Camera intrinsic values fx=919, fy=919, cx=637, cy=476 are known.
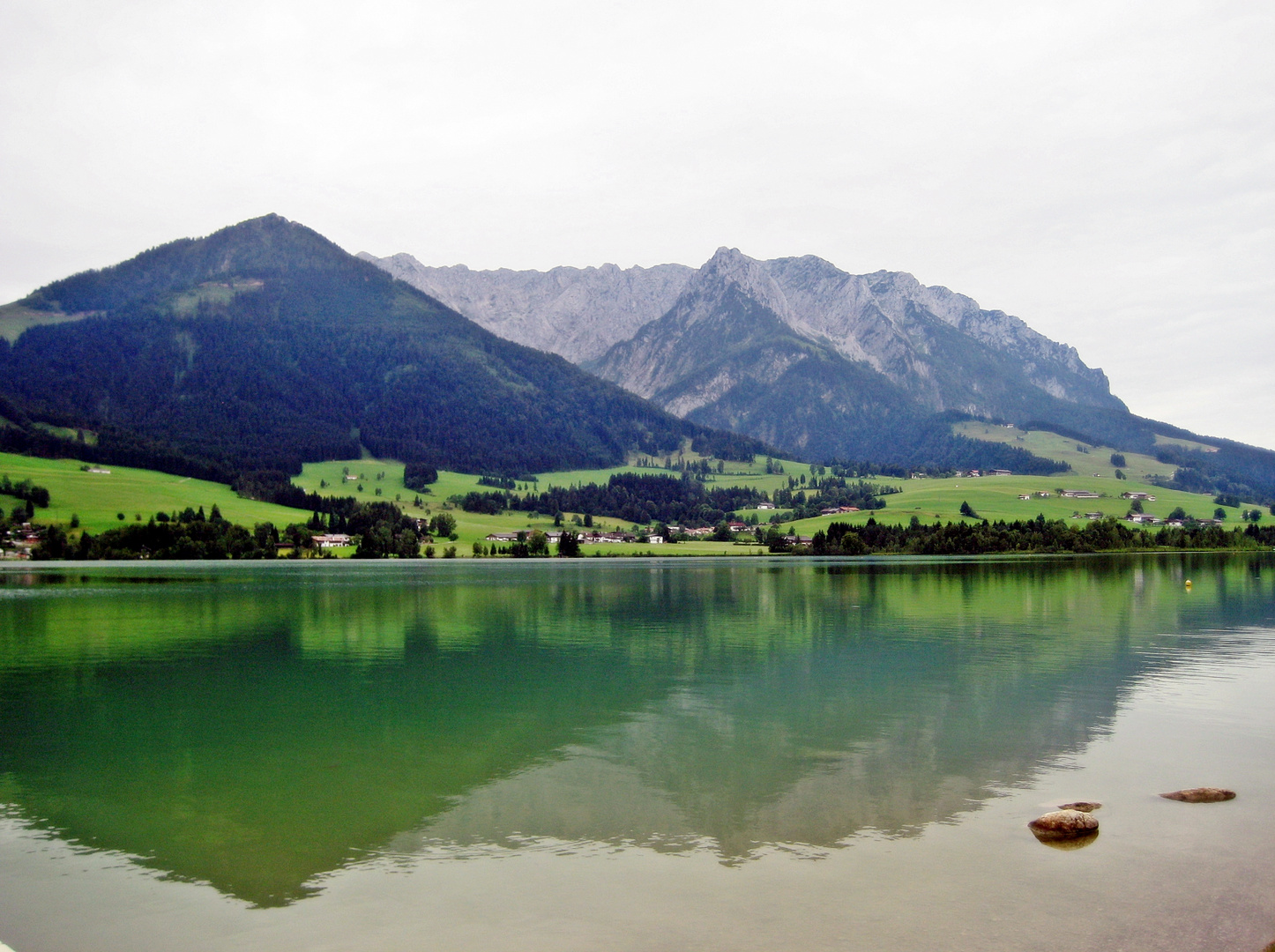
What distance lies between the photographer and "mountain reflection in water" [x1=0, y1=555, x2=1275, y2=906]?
2062cm

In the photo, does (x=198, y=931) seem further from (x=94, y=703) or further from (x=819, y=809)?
(x=94, y=703)

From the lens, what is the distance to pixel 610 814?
21406 millimetres

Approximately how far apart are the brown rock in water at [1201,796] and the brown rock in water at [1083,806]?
2.39 m

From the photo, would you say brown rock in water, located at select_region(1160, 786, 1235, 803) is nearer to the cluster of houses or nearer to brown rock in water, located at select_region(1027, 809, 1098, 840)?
brown rock in water, located at select_region(1027, 809, 1098, 840)

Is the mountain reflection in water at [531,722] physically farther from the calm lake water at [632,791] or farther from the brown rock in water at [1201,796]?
the brown rock in water at [1201,796]

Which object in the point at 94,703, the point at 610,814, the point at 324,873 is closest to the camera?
the point at 324,873

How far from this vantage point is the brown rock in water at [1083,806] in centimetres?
2152

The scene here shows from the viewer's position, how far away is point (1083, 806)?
21.7 metres

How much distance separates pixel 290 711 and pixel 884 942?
26.3 m

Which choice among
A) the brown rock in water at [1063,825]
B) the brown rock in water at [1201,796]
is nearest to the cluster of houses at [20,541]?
the brown rock in water at [1063,825]

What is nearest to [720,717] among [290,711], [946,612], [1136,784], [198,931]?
[1136,784]

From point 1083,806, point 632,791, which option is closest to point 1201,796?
point 1083,806

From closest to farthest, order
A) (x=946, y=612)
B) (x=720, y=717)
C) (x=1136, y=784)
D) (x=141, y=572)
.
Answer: (x=1136, y=784)
(x=720, y=717)
(x=946, y=612)
(x=141, y=572)

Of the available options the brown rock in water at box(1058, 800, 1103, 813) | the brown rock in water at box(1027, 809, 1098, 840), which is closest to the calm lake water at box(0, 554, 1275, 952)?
the brown rock in water at box(1058, 800, 1103, 813)
